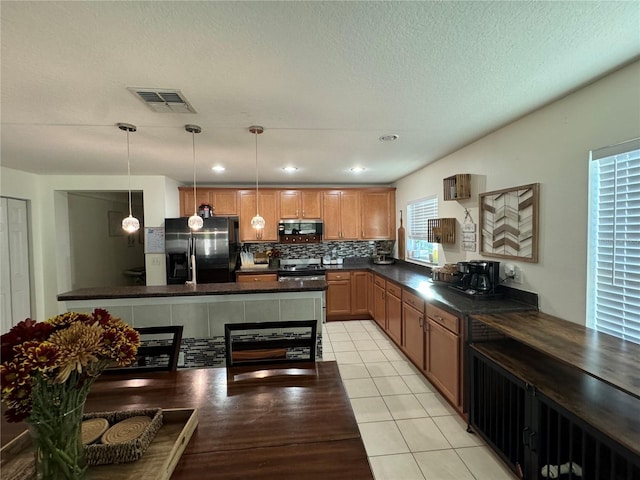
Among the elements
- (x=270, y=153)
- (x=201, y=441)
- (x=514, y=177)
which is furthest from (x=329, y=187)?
(x=201, y=441)

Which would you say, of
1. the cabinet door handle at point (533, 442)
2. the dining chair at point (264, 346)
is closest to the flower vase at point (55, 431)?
the dining chair at point (264, 346)

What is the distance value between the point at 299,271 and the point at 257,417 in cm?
359

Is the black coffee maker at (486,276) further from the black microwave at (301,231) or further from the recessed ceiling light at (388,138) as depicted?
the black microwave at (301,231)

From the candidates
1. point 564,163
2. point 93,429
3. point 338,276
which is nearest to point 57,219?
point 338,276

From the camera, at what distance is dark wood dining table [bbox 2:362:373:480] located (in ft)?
3.06

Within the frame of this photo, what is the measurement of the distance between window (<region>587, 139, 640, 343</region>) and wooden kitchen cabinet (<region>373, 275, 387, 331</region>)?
2.46 meters

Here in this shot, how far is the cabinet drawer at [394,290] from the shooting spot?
3.60 m

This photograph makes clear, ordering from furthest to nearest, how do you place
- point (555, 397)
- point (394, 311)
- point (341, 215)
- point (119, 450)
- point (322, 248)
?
point (322, 248) → point (341, 215) → point (394, 311) → point (555, 397) → point (119, 450)

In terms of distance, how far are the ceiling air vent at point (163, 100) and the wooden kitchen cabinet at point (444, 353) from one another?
2519mm

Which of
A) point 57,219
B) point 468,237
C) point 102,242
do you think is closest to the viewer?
point 468,237

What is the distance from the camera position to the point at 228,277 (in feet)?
14.4

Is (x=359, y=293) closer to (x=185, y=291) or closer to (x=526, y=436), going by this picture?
(x=185, y=291)

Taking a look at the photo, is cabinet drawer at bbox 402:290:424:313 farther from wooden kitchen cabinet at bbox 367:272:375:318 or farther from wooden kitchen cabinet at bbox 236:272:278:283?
wooden kitchen cabinet at bbox 236:272:278:283

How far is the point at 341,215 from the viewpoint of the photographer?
521cm
